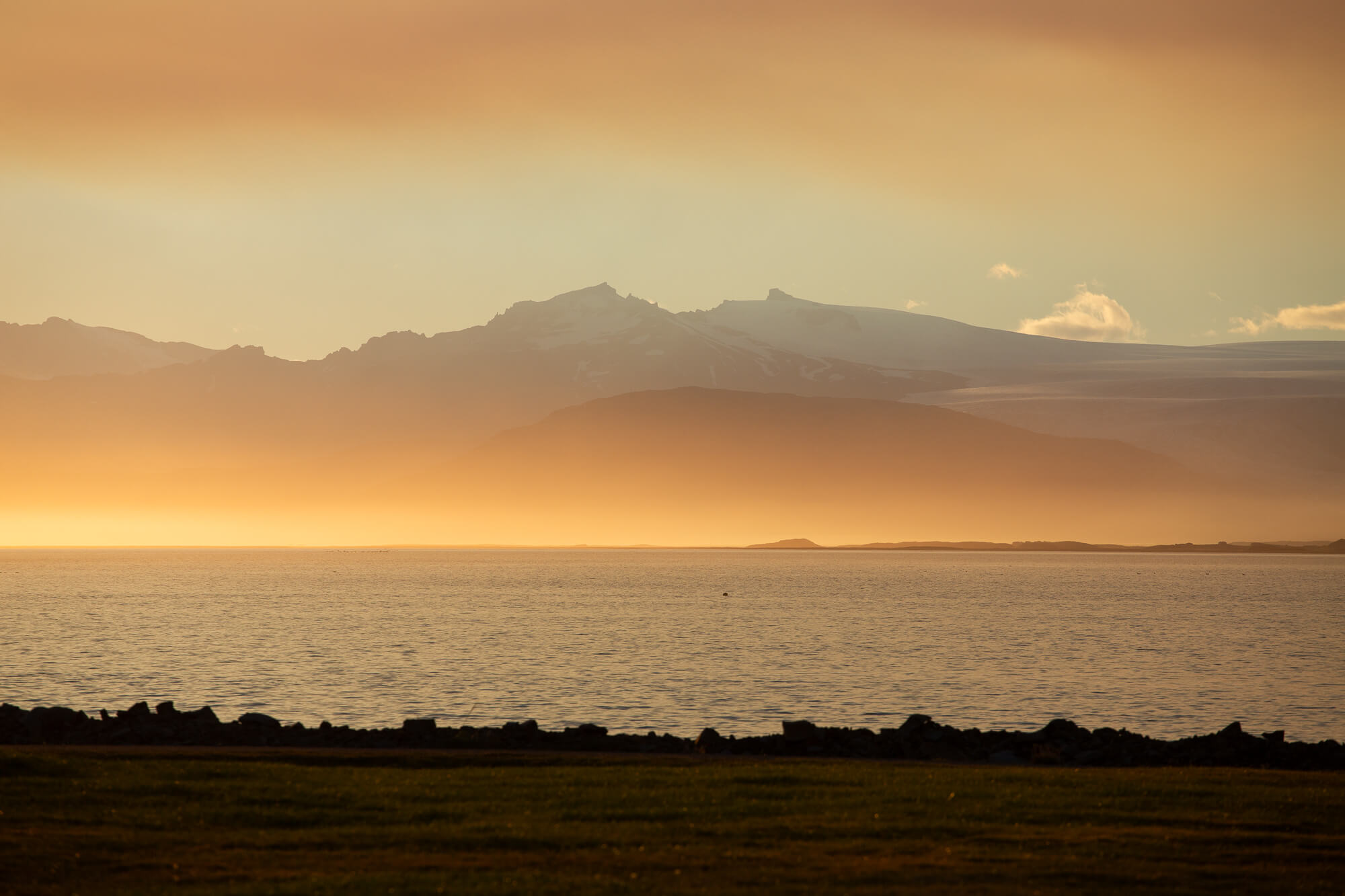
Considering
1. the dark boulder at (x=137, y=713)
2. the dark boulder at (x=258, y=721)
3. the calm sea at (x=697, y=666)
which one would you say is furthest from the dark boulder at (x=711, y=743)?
the dark boulder at (x=137, y=713)

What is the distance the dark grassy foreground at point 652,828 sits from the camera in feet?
62.8

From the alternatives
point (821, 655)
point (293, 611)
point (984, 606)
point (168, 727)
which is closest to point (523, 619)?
point (293, 611)

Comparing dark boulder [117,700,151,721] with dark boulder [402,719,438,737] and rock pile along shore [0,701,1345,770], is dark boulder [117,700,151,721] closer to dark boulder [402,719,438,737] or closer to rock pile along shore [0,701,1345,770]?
rock pile along shore [0,701,1345,770]

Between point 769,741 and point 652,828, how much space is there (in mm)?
15579

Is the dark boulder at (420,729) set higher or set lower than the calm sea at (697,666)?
higher

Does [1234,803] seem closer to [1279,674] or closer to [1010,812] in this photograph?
[1010,812]

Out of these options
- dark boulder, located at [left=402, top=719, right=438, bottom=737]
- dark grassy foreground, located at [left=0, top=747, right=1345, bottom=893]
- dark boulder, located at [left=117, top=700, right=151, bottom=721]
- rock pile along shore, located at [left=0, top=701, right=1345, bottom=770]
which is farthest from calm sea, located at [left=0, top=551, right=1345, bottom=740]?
dark grassy foreground, located at [left=0, top=747, right=1345, bottom=893]

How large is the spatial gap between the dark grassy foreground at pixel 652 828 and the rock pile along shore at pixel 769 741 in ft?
18.8

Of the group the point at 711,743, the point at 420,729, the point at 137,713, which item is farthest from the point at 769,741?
the point at 137,713

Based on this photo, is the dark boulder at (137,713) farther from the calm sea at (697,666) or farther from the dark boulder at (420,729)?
the calm sea at (697,666)

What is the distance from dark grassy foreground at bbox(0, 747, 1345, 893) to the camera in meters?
19.2

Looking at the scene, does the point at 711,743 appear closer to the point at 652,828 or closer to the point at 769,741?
the point at 769,741

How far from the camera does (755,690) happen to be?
6475cm

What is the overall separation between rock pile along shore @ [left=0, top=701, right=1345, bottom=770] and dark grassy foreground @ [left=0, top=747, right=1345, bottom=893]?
5.74 metres
